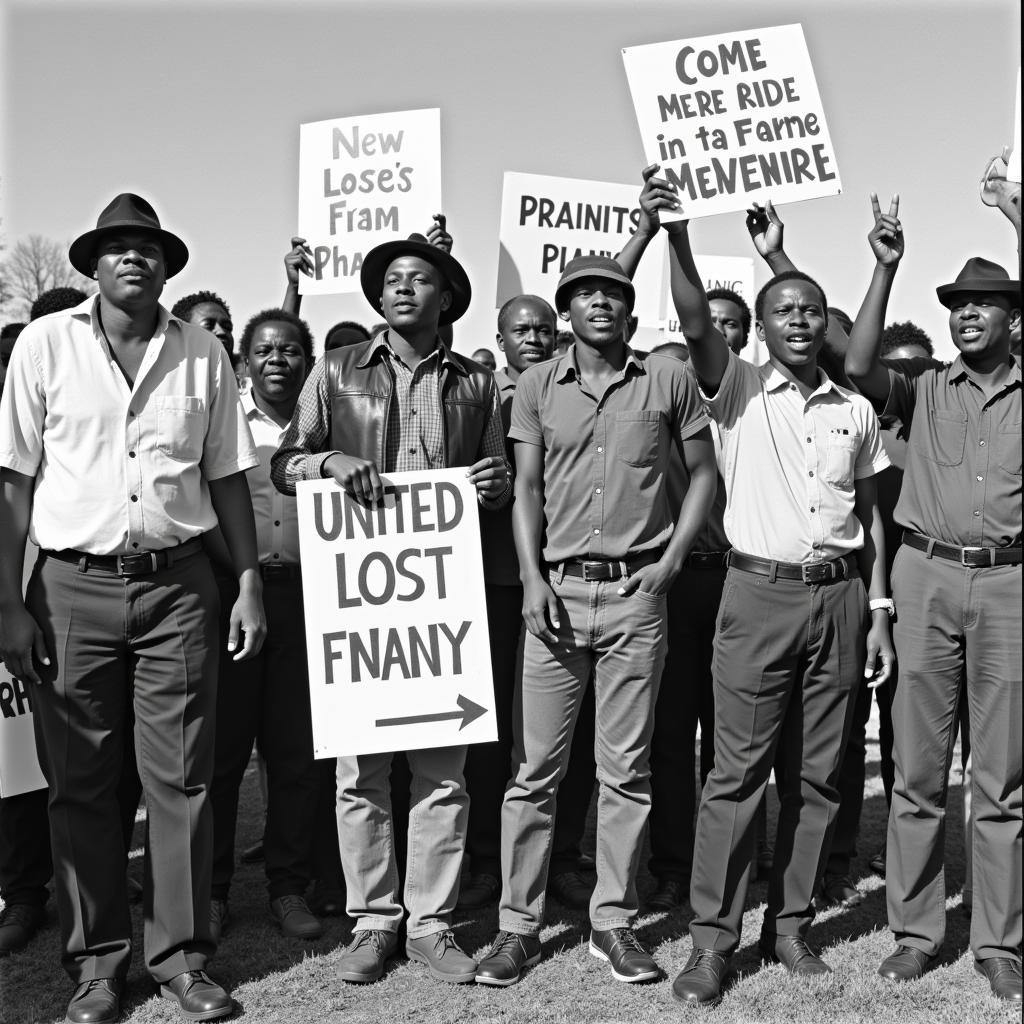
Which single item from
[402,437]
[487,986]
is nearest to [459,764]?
[487,986]

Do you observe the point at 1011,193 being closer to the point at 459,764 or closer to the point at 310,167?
the point at 459,764

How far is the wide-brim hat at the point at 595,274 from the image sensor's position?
5211mm

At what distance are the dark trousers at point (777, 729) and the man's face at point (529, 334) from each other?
6.89 ft

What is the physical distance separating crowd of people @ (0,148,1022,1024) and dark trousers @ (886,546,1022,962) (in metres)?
0.01

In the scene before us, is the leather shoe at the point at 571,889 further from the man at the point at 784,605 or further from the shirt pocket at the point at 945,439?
the shirt pocket at the point at 945,439

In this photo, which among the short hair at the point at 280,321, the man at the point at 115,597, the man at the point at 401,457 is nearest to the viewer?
the man at the point at 115,597

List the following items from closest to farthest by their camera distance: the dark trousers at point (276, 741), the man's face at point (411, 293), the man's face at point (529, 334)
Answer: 1. the man's face at point (411, 293)
2. the dark trousers at point (276, 741)
3. the man's face at point (529, 334)

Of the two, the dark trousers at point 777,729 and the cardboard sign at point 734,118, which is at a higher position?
the cardboard sign at point 734,118

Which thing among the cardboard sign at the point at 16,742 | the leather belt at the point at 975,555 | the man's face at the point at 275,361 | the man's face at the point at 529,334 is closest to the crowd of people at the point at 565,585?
the leather belt at the point at 975,555

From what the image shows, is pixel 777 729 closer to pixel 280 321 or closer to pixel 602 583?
pixel 602 583

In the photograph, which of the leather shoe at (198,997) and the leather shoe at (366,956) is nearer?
the leather shoe at (198,997)

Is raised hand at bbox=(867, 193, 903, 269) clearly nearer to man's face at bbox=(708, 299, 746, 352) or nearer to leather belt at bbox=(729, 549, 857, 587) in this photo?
leather belt at bbox=(729, 549, 857, 587)

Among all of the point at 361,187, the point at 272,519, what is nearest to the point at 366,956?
the point at 272,519

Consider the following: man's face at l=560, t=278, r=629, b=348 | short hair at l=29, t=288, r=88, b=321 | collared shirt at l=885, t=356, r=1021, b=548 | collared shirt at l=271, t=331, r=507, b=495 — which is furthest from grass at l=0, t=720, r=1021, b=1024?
short hair at l=29, t=288, r=88, b=321
